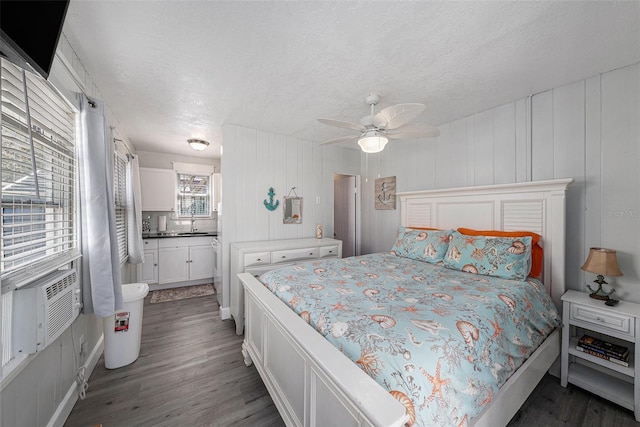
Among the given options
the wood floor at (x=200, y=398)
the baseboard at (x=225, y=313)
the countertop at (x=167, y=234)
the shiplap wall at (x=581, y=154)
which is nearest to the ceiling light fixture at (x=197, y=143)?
the countertop at (x=167, y=234)

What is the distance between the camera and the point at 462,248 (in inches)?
91.6

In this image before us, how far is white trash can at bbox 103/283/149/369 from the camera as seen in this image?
210cm

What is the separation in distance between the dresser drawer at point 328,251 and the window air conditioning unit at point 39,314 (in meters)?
2.43

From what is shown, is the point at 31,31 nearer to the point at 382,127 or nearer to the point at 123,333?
the point at 382,127

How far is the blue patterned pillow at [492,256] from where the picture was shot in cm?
199

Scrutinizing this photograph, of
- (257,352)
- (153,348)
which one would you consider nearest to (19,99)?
(257,352)

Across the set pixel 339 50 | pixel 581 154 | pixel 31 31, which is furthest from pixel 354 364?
pixel 581 154

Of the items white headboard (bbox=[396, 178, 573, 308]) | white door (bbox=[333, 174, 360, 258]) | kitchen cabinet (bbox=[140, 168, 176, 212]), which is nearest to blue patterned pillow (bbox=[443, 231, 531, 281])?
white headboard (bbox=[396, 178, 573, 308])

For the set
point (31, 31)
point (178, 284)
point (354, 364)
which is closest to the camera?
point (31, 31)

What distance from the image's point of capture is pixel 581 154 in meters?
2.09

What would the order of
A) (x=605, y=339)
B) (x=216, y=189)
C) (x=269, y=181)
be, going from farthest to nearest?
(x=216, y=189), (x=269, y=181), (x=605, y=339)

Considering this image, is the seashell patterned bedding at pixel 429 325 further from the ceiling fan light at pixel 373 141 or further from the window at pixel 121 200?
the window at pixel 121 200

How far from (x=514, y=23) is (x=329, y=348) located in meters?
2.13

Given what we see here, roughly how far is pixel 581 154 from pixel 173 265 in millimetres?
5485
